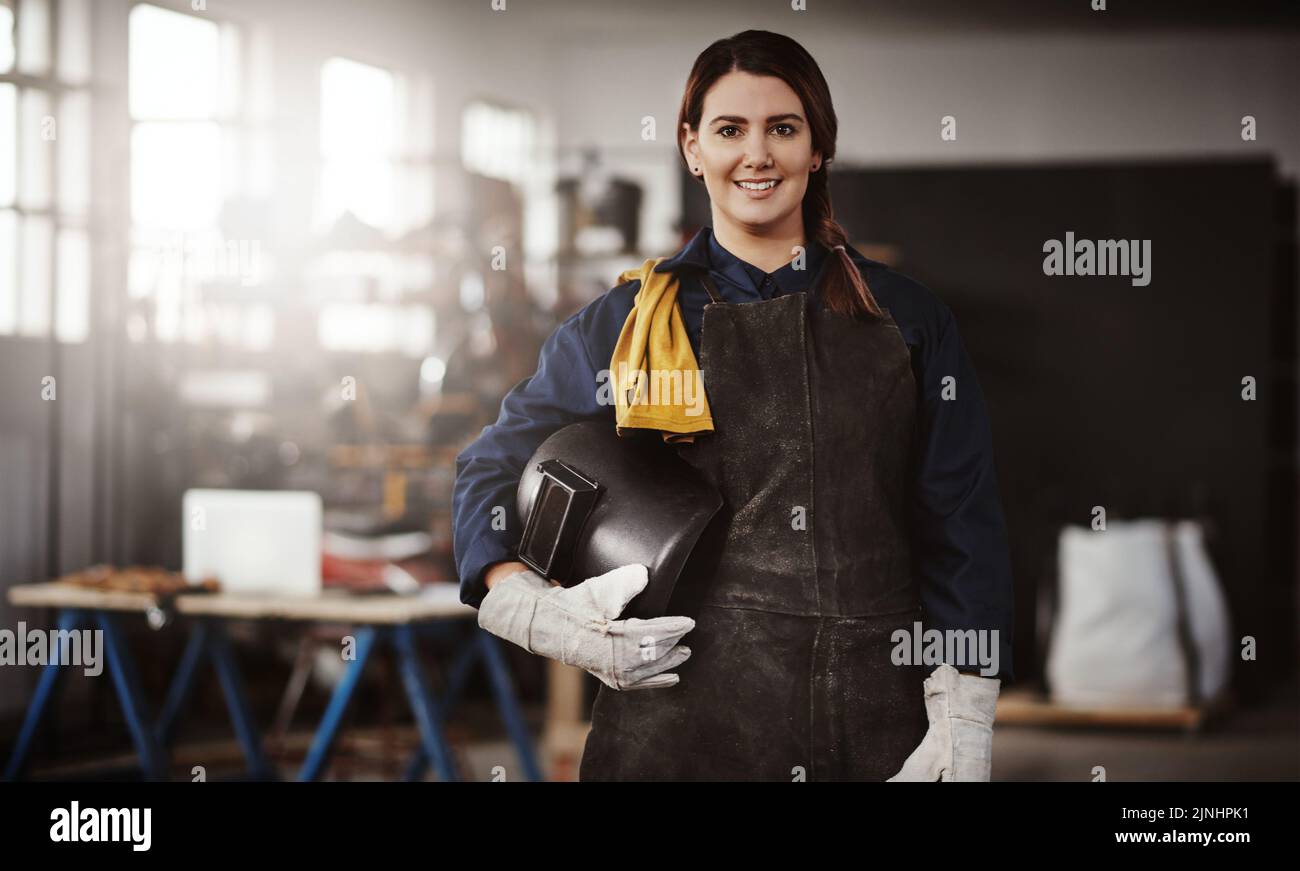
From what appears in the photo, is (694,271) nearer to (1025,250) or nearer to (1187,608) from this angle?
(1187,608)

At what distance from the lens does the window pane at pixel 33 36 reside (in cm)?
488

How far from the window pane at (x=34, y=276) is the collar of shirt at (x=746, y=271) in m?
3.72

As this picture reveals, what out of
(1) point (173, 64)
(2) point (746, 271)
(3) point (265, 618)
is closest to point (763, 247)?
(2) point (746, 271)

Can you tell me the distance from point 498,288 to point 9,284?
1953 millimetres

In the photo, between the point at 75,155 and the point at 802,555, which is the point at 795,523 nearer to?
the point at 802,555

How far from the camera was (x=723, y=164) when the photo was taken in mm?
1876

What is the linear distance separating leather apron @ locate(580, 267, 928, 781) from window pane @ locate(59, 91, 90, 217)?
3.86 m

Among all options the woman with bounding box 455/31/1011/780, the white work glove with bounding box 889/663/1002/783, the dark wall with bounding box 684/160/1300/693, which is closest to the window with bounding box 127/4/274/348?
the dark wall with bounding box 684/160/1300/693

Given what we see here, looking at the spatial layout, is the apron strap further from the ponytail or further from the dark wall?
the dark wall

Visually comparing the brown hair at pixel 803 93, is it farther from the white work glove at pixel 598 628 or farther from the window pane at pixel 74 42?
the window pane at pixel 74 42

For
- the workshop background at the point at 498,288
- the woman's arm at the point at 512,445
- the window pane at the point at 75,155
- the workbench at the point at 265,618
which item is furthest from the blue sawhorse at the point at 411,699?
the window pane at the point at 75,155

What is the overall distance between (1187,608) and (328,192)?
4373 millimetres

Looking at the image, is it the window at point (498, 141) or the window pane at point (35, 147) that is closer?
the window pane at point (35, 147)

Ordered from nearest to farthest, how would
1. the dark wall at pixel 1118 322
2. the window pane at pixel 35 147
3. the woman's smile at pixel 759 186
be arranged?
the woman's smile at pixel 759 186, the window pane at pixel 35 147, the dark wall at pixel 1118 322
